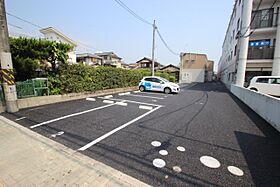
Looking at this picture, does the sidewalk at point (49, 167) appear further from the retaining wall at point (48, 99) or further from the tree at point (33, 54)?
the tree at point (33, 54)

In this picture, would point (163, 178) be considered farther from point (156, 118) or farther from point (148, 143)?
point (156, 118)

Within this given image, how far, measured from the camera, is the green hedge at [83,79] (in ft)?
24.1

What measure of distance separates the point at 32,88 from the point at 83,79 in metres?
2.75

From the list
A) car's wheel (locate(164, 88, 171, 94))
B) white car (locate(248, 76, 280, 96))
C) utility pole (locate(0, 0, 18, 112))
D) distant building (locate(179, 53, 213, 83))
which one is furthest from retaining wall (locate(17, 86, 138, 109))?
distant building (locate(179, 53, 213, 83))

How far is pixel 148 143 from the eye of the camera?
314cm

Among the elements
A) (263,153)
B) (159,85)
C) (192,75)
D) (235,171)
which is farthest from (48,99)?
(192,75)

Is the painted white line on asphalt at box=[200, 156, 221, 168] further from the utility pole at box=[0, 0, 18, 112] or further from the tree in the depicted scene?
the tree

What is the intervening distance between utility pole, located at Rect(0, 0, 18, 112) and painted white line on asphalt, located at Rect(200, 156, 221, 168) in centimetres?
679

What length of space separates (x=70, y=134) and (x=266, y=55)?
619 inches

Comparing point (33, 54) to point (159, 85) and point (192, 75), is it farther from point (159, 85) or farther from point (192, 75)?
point (192, 75)

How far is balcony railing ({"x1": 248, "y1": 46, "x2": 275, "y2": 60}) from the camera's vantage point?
11625 mm

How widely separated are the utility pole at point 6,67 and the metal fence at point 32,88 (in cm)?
52

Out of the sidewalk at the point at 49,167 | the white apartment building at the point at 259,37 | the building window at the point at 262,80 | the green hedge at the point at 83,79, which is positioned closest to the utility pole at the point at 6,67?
the green hedge at the point at 83,79

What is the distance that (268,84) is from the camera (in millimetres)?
9586
